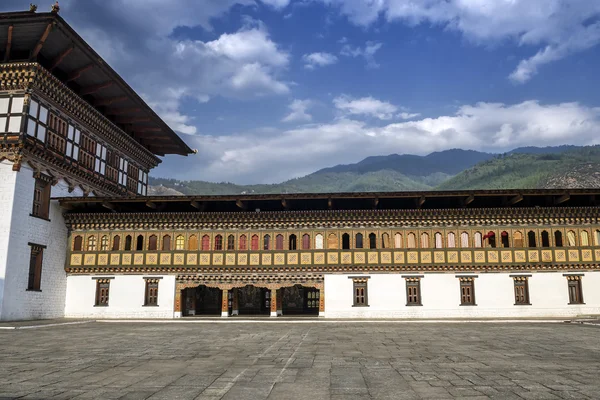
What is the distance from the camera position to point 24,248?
25.2 m

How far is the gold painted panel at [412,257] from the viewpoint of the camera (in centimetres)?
2773

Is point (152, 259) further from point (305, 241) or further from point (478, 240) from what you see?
point (478, 240)

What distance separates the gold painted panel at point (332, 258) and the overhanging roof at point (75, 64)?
52.5 ft

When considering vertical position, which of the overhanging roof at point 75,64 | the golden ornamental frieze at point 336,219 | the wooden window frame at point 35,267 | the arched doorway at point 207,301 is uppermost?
the overhanging roof at point 75,64

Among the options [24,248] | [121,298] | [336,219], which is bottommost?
[121,298]

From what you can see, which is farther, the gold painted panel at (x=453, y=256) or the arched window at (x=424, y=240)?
the arched window at (x=424, y=240)

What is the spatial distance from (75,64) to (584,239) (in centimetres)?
3029

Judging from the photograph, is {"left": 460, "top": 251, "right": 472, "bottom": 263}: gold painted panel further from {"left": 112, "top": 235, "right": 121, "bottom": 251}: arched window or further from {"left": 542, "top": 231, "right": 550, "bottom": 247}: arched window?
{"left": 112, "top": 235, "right": 121, "bottom": 251}: arched window

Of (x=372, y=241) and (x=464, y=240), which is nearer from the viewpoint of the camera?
(x=464, y=240)

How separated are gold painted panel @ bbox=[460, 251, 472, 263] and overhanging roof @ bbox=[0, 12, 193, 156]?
73.3 ft

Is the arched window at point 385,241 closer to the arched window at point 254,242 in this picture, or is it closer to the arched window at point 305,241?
the arched window at point 305,241

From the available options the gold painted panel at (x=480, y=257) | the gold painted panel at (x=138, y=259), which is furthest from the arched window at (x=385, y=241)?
the gold painted panel at (x=138, y=259)

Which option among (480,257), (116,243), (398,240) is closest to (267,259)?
(398,240)

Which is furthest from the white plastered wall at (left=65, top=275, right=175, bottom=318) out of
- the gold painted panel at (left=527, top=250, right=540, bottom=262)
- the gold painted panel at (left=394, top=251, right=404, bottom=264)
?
the gold painted panel at (left=527, top=250, right=540, bottom=262)
